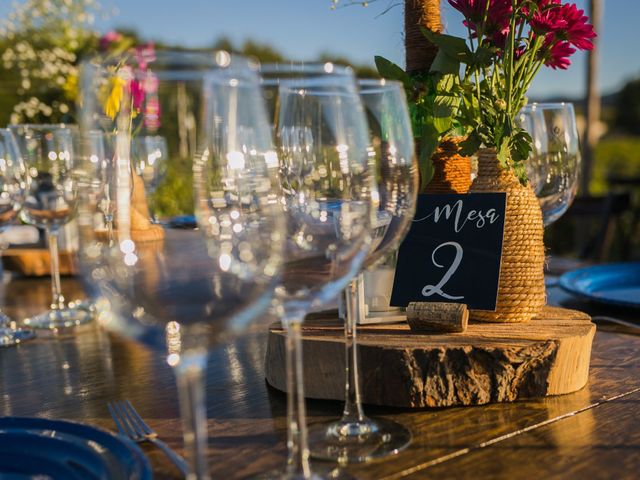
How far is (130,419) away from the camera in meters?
0.80

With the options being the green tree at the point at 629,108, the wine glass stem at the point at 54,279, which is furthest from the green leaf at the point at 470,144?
the green tree at the point at 629,108

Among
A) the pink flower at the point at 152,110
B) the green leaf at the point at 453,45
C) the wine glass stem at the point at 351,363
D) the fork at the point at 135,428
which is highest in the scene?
the green leaf at the point at 453,45

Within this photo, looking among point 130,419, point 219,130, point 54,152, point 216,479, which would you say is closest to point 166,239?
point 219,130

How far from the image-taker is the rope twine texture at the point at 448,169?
1039 mm

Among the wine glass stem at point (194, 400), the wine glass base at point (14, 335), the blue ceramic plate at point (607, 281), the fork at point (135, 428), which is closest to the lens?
the wine glass stem at point (194, 400)

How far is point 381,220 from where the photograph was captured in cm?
69

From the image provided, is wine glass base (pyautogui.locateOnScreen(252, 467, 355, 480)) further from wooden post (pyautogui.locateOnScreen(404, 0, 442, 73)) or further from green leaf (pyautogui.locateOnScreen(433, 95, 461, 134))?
wooden post (pyautogui.locateOnScreen(404, 0, 442, 73))

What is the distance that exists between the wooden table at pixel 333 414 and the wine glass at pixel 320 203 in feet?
0.37

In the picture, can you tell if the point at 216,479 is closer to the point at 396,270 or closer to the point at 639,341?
the point at 396,270

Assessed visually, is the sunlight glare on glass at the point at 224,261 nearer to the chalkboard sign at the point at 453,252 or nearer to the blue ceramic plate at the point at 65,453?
the blue ceramic plate at the point at 65,453

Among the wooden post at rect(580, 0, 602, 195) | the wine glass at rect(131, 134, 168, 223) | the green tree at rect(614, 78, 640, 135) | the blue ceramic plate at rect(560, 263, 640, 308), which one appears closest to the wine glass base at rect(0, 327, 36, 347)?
the wine glass at rect(131, 134, 168, 223)

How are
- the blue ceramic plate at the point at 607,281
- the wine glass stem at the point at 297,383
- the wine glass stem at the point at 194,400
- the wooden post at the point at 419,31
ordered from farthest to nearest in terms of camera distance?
the blue ceramic plate at the point at 607,281
the wooden post at the point at 419,31
the wine glass stem at the point at 297,383
the wine glass stem at the point at 194,400

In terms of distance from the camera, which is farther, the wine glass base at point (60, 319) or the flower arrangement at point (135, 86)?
the wine glass base at point (60, 319)

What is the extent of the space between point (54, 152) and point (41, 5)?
180 inches
